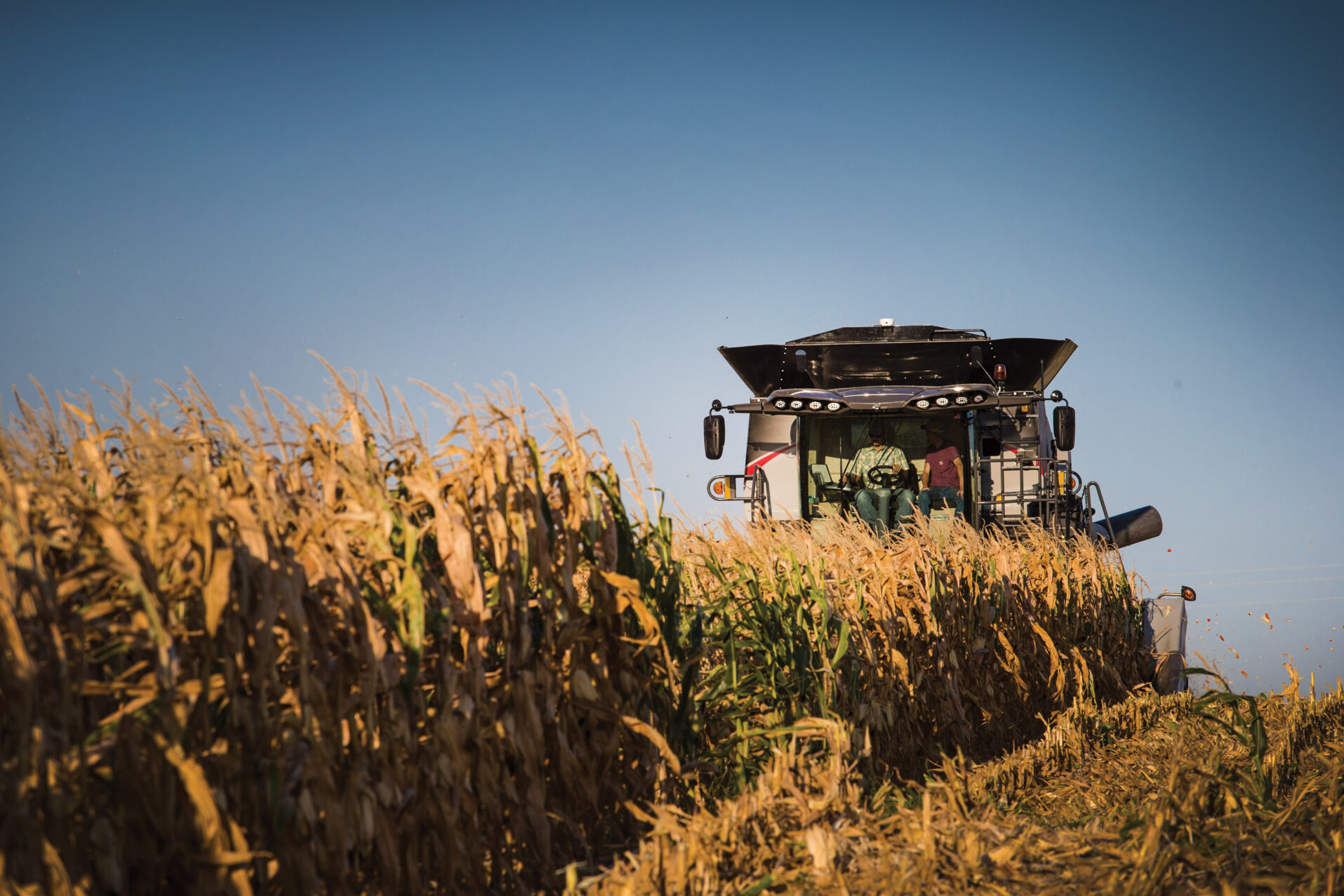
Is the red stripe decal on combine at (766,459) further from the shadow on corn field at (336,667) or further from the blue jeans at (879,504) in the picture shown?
the shadow on corn field at (336,667)

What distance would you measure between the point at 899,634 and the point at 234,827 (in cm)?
419

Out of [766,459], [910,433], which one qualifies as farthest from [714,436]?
[910,433]

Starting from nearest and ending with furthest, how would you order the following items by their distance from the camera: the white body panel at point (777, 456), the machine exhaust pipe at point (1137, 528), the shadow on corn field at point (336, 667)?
the shadow on corn field at point (336, 667) → the white body panel at point (777, 456) → the machine exhaust pipe at point (1137, 528)

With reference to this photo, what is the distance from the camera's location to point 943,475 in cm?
927

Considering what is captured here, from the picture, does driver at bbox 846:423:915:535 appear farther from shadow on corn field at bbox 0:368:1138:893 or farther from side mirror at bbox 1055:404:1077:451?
shadow on corn field at bbox 0:368:1138:893

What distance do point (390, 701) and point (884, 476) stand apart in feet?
24.8

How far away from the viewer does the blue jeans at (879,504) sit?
8961mm

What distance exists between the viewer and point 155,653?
2.07 m

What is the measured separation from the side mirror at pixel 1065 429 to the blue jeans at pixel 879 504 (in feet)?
4.97

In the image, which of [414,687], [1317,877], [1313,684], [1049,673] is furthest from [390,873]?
[1313,684]

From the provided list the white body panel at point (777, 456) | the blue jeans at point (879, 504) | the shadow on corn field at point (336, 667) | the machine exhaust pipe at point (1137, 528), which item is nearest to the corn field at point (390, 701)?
the shadow on corn field at point (336, 667)

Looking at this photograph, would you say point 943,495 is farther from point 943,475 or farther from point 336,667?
point 336,667

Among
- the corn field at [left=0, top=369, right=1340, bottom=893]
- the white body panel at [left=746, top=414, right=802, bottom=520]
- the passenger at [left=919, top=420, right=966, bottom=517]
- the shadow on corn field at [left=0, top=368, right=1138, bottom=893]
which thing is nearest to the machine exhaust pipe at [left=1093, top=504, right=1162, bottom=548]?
the passenger at [left=919, top=420, right=966, bottom=517]

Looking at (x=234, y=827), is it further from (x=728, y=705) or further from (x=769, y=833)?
(x=728, y=705)
